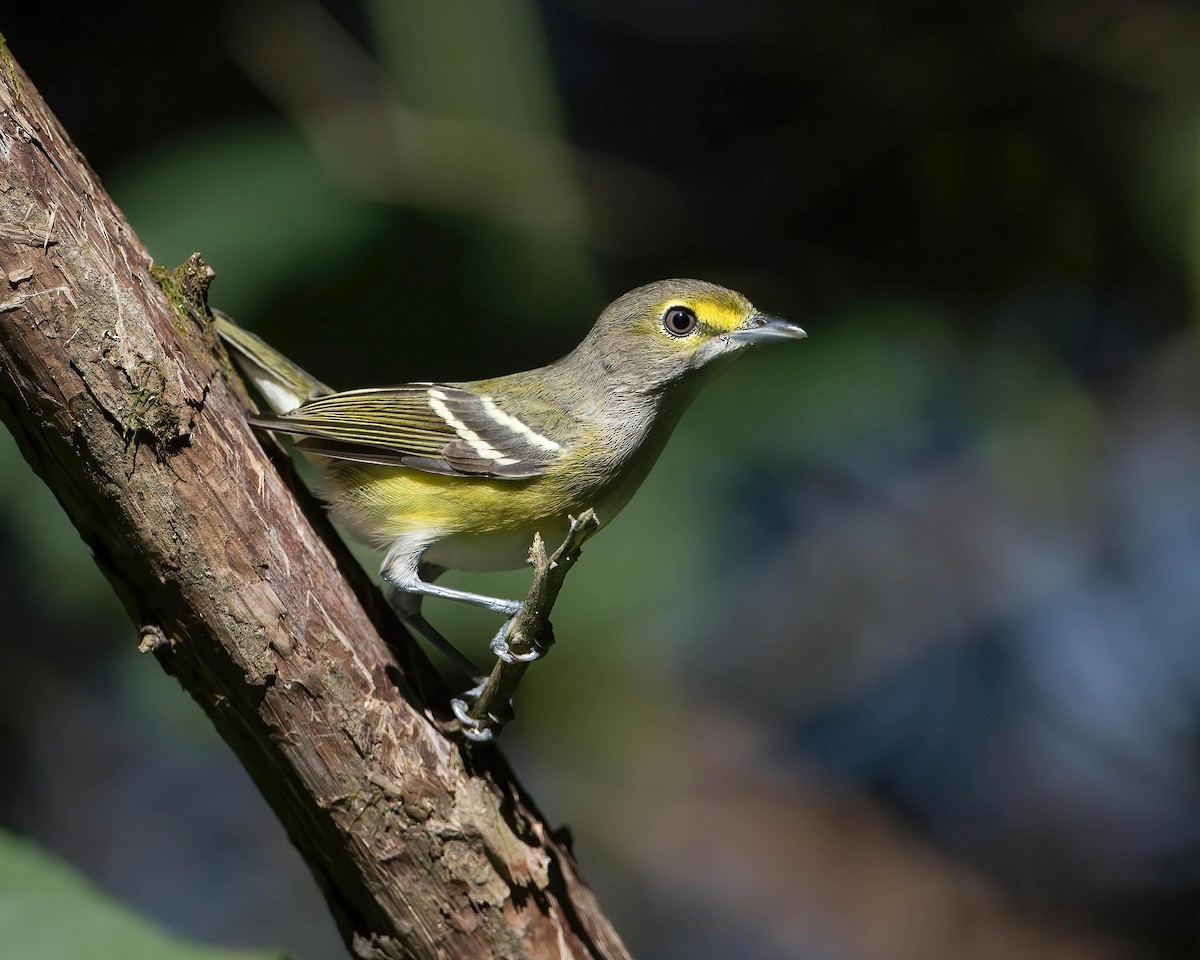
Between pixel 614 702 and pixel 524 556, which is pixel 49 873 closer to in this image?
pixel 524 556

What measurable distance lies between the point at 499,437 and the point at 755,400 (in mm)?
1520

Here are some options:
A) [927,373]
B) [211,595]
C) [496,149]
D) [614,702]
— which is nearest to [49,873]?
[211,595]

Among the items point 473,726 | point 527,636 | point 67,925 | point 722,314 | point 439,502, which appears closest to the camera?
point 67,925

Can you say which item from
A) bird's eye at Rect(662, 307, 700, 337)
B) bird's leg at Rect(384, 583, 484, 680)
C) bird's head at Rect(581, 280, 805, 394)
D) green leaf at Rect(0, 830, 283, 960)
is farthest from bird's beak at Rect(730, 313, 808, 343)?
green leaf at Rect(0, 830, 283, 960)

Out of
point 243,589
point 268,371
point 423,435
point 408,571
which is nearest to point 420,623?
point 408,571

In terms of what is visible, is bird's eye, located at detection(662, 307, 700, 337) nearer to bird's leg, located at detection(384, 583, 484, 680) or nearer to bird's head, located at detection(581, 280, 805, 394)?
bird's head, located at detection(581, 280, 805, 394)

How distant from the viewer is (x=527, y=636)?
2.42 m

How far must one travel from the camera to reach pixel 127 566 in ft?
8.09

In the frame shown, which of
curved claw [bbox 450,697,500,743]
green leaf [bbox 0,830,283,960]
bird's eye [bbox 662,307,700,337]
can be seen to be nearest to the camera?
green leaf [bbox 0,830,283,960]

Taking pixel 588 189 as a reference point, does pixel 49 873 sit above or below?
below

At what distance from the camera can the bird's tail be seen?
3266 mm

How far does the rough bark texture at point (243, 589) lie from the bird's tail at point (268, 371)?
518 mm

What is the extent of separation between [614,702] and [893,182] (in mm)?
2532

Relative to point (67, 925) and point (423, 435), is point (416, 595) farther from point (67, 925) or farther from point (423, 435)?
point (67, 925)
